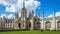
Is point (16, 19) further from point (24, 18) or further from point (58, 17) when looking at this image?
point (58, 17)

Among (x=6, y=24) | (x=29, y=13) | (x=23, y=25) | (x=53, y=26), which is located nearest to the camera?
(x=53, y=26)

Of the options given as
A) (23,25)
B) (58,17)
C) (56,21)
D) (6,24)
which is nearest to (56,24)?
(56,21)

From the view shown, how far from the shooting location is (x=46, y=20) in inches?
1714

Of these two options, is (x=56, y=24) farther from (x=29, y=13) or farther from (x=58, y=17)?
(x=29, y=13)

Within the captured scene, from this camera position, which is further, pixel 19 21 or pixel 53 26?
pixel 19 21

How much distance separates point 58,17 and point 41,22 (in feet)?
17.8

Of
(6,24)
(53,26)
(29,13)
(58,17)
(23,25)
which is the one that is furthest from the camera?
(6,24)

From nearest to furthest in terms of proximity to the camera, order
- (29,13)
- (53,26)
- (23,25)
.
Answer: (53,26)
(23,25)
(29,13)

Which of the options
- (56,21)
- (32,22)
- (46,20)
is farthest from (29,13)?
(56,21)

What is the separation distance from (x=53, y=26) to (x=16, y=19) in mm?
16388

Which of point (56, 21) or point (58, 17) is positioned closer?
point (56, 21)

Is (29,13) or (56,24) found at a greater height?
(29,13)

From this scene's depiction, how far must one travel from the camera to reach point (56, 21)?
1604 inches

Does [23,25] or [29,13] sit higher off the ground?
[29,13]
